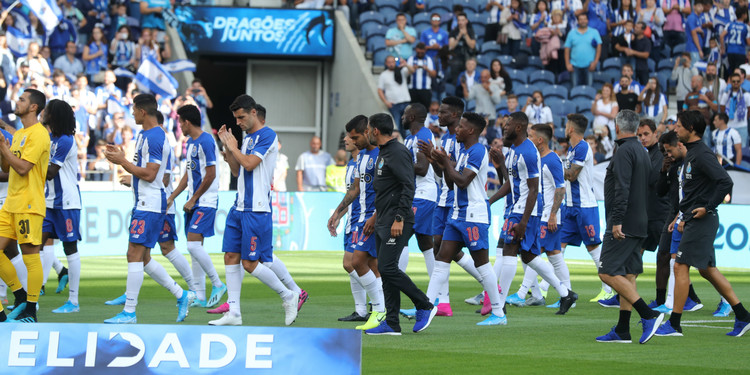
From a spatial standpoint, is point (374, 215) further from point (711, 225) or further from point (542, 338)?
point (711, 225)

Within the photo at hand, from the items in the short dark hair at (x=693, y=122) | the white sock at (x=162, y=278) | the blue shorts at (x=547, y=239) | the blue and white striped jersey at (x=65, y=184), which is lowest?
the white sock at (x=162, y=278)

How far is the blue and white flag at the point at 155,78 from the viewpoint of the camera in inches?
981

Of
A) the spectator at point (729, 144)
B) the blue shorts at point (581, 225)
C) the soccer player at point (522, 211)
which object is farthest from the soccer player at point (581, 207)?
the spectator at point (729, 144)

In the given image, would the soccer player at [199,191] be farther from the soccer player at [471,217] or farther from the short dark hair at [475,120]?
the short dark hair at [475,120]

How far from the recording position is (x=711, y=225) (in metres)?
10.2

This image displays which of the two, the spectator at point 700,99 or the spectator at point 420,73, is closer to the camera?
the spectator at point 700,99

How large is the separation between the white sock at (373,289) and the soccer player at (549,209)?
10.3ft

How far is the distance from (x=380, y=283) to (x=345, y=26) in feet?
65.7

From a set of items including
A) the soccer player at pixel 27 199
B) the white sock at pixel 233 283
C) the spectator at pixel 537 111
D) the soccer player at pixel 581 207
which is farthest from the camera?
the spectator at pixel 537 111

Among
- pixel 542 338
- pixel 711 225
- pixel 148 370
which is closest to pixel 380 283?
pixel 542 338

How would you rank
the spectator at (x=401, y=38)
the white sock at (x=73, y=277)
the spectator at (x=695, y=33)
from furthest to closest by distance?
the spectator at (x=695, y=33) → the spectator at (x=401, y=38) → the white sock at (x=73, y=277)

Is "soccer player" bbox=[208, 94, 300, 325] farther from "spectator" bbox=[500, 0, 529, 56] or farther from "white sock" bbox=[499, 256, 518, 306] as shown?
"spectator" bbox=[500, 0, 529, 56]

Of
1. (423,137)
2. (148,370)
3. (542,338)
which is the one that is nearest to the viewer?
(148,370)

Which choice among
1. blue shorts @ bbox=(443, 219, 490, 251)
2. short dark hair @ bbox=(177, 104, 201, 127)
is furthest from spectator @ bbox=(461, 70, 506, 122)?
blue shorts @ bbox=(443, 219, 490, 251)
